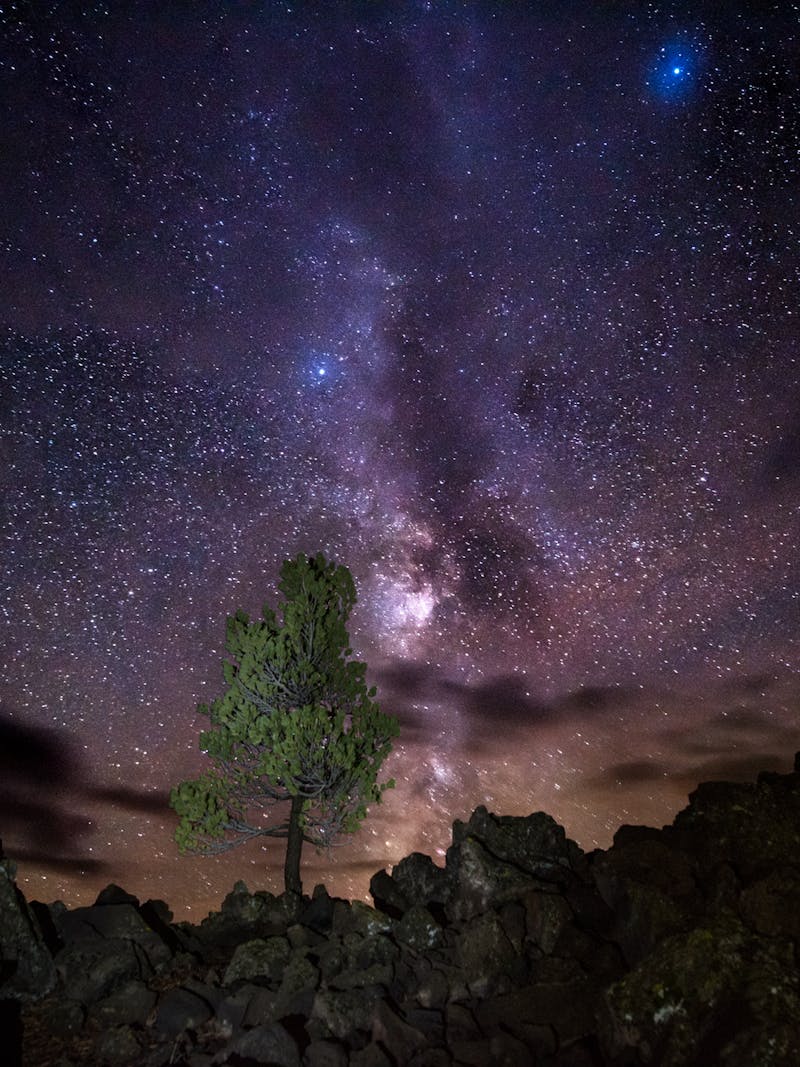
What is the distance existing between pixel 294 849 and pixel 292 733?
3700 mm

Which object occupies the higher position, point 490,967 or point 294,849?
point 294,849

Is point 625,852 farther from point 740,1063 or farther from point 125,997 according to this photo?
point 125,997

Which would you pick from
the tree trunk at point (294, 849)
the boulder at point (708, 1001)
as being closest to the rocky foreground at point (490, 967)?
the boulder at point (708, 1001)

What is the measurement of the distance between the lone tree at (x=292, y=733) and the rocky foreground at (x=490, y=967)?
3.06 meters

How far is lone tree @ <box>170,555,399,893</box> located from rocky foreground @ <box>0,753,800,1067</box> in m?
3.06

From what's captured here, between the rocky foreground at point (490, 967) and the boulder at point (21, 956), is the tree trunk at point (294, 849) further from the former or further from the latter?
the boulder at point (21, 956)

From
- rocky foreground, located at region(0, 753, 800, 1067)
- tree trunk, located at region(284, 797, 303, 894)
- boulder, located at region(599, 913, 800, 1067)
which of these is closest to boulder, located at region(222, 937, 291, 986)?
rocky foreground, located at region(0, 753, 800, 1067)

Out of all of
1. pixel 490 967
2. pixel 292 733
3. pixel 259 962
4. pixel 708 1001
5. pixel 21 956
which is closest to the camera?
pixel 708 1001

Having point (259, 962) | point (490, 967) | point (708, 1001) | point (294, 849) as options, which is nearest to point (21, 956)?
point (259, 962)

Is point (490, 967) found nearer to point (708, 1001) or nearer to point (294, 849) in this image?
point (708, 1001)

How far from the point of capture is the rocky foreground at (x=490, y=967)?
7.90 meters

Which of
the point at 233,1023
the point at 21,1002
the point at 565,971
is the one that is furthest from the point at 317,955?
the point at 21,1002

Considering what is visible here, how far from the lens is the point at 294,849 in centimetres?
1786

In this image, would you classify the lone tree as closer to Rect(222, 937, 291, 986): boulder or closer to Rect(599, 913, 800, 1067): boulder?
Rect(222, 937, 291, 986): boulder
